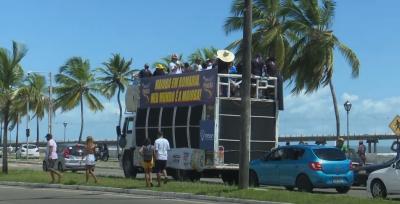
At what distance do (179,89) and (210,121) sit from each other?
2528 millimetres

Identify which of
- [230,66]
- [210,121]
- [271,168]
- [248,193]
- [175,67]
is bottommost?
[248,193]

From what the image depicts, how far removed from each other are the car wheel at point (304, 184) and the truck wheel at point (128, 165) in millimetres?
8549

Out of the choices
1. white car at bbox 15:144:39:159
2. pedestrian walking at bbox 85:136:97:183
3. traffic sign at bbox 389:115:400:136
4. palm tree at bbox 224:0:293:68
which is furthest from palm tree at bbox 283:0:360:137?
white car at bbox 15:144:39:159

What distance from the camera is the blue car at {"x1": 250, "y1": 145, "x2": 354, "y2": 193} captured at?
66.4 feet

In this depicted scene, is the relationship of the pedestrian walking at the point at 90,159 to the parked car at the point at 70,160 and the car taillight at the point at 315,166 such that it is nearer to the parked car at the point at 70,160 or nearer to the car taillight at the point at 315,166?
the car taillight at the point at 315,166

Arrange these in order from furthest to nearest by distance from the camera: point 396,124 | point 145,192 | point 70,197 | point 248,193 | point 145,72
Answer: point 396,124 → point 145,72 → point 145,192 → point 70,197 → point 248,193

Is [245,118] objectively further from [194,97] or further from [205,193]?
[194,97]

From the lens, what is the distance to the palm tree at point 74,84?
61.3m

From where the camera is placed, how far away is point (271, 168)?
70.6 feet

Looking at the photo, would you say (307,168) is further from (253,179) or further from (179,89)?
(179,89)

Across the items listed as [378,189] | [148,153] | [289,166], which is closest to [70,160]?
[148,153]

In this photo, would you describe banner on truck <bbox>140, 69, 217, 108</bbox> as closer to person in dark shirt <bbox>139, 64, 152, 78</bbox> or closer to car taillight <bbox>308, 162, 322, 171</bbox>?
person in dark shirt <bbox>139, 64, 152, 78</bbox>

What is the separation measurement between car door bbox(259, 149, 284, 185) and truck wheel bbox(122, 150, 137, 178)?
6966 mm

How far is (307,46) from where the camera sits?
1382 inches
